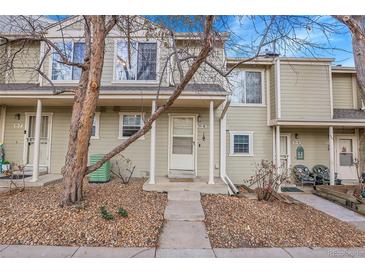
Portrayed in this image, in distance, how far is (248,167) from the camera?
937 cm

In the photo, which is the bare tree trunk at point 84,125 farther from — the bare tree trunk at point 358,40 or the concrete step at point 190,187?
the bare tree trunk at point 358,40

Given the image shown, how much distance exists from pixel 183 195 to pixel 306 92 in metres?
7.46

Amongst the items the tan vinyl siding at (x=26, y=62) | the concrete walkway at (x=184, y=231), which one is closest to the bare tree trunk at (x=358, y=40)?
the concrete walkway at (x=184, y=231)

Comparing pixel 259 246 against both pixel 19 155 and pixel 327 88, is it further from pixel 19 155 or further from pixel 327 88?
pixel 19 155

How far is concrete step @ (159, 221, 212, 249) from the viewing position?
352cm

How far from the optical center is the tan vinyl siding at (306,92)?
9070 millimetres

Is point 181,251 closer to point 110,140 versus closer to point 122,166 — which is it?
point 122,166

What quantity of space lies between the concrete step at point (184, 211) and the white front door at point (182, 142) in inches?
122

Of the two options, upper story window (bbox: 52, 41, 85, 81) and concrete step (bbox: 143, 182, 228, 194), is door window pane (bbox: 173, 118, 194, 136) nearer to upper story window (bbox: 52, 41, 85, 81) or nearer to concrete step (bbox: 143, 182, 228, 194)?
concrete step (bbox: 143, 182, 228, 194)

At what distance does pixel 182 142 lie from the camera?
8.30m

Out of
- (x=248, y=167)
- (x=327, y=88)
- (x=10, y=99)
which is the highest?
(x=327, y=88)

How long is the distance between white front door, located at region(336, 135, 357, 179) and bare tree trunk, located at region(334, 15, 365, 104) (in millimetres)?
6129

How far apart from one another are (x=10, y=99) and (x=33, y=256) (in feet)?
21.2

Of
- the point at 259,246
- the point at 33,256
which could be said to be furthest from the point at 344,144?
the point at 33,256
